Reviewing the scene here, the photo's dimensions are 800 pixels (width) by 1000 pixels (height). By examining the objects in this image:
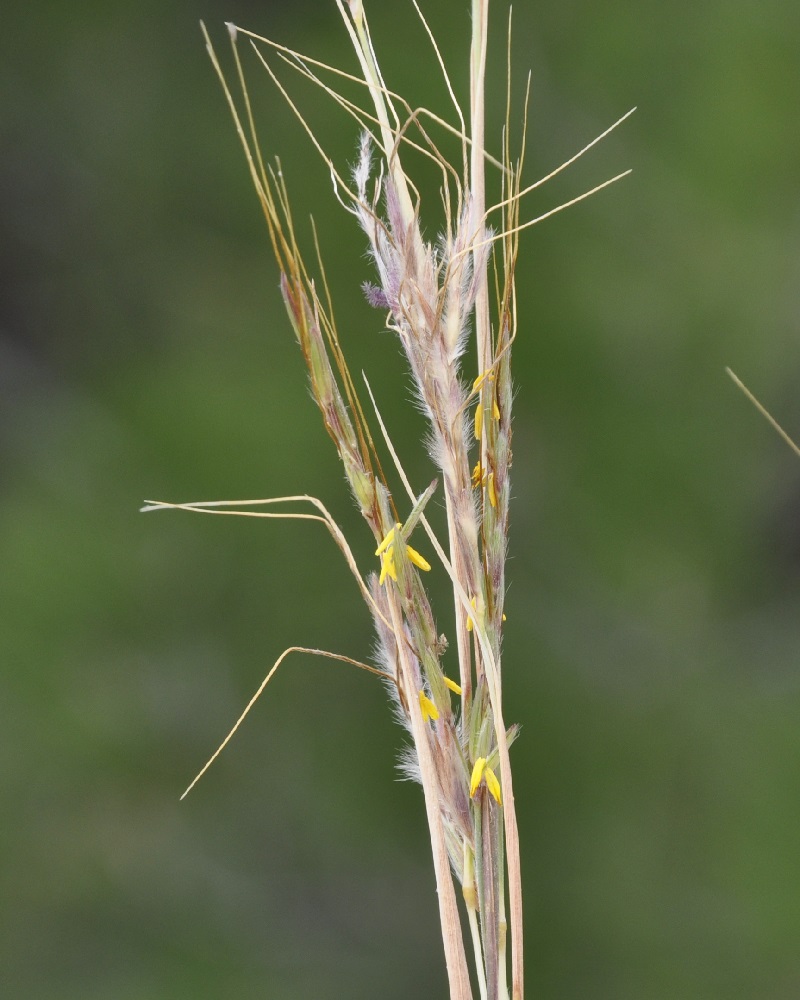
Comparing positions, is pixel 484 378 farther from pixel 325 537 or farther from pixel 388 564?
pixel 325 537

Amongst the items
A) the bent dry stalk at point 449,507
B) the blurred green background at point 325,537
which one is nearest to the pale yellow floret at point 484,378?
the bent dry stalk at point 449,507

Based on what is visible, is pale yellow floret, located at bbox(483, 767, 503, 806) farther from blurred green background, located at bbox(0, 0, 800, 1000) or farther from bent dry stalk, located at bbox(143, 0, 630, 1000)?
blurred green background, located at bbox(0, 0, 800, 1000)

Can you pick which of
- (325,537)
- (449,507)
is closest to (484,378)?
(449,507)

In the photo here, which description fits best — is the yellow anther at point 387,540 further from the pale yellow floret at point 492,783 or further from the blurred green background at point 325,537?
the blurred green background at point 325,537

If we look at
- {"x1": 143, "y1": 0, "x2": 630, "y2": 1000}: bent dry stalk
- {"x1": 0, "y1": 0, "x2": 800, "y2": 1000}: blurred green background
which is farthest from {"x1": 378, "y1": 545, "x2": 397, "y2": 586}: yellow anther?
{"x1": 0, "y1": 0, "x2": 800, "y2": 1000}: blurred green background

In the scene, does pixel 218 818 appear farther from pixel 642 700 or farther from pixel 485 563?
pixel 485 563
